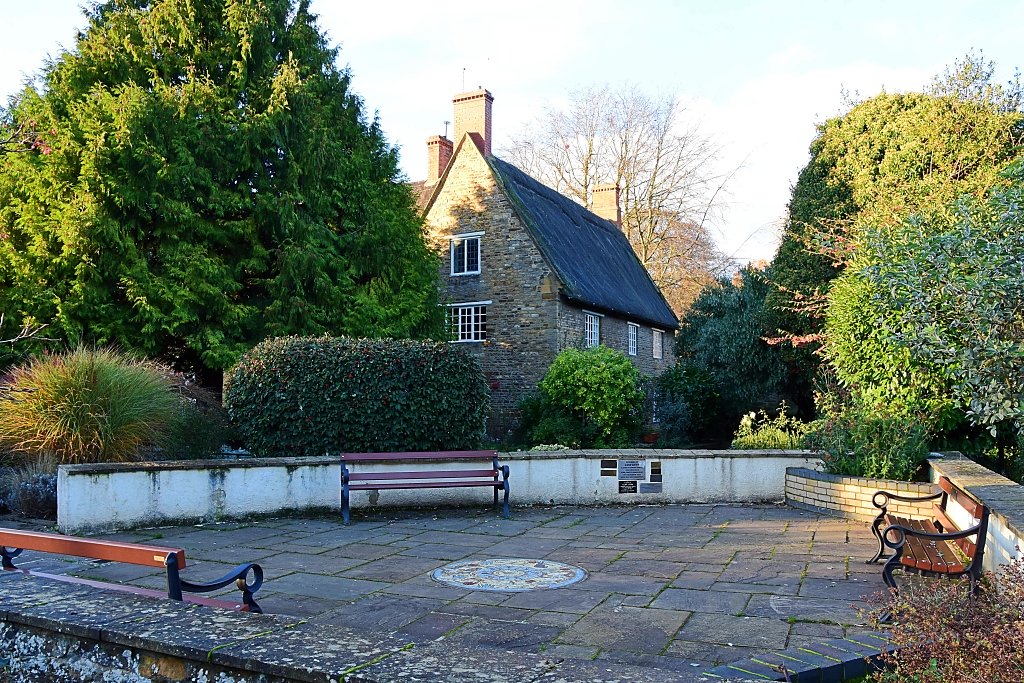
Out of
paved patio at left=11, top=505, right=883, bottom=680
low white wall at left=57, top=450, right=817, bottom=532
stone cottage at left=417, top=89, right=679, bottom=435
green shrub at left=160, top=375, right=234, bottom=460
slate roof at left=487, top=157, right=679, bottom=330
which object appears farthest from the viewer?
slate roof at left=487, top=157, right=679, bottom=330

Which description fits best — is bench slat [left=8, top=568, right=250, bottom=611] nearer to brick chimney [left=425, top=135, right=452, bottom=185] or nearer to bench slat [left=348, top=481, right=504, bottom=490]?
bench slat [left=348, top=481, right=504, bottom=490]

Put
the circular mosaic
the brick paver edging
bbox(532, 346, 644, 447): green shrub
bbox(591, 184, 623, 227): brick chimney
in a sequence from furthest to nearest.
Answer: bbox(591, 184, 623, 227): brick chimney
bbox(532, 346, 644, 447): green shrub
the circular mosaic
the brick paver edging

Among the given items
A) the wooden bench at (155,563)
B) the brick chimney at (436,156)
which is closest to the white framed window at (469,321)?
the brick chimney at (436,156)

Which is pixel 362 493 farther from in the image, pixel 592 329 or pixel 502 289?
pixel 592 329

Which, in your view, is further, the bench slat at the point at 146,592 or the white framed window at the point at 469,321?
the white framed window at the point at 469,321

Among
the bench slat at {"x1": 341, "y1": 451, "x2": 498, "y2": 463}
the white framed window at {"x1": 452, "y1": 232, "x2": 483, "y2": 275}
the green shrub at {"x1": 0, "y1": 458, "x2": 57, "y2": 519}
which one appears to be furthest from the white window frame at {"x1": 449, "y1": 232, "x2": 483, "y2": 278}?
the green shrub at {"x1": 0, "y1": 458, "x2": 57, "y2": 519}

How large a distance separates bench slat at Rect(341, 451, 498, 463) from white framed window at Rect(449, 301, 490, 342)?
13.3 m

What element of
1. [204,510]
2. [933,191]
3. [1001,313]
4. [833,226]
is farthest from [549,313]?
[1001,313]

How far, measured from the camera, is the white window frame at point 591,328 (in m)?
23.7

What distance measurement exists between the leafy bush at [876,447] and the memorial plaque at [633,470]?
2.36 metres

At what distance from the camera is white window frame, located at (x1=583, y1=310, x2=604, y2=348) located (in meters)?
23.7

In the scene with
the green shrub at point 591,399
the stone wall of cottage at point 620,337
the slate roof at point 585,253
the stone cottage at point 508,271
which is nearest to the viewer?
the green shrub at point 591,399

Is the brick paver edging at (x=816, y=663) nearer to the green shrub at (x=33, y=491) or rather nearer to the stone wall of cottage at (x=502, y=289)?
Result: the green shrub at (x=33, y=491)

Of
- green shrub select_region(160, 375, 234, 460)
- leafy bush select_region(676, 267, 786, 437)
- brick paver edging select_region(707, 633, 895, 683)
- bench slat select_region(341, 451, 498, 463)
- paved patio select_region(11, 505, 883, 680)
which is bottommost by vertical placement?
paved patio select_region(11, 505, 883, 680)
